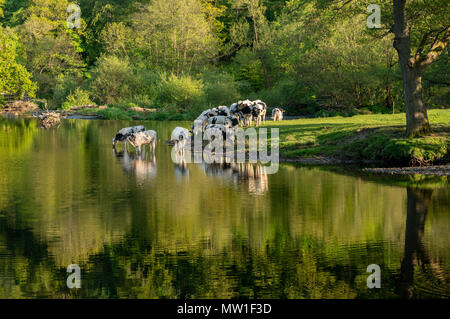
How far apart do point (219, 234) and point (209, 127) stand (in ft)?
58.8

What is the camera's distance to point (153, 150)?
96.5ft

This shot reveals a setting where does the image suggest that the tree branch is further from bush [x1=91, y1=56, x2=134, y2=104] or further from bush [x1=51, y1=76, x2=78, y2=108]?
bush [x1=51, y1=76, x2=78, y2=108]

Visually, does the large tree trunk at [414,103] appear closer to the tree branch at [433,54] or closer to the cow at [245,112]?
the tree branch at [433,54]

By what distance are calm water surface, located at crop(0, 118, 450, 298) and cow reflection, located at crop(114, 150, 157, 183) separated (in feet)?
0.86

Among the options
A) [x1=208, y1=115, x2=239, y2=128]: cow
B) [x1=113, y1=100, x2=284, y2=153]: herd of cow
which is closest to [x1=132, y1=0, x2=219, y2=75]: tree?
[x1=113, y1=100, x2=284, y2=153]: herd of cow

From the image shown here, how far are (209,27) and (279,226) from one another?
241 feet

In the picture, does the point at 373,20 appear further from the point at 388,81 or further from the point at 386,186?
the point at 388,81

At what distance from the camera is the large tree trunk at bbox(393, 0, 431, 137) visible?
79.9ft

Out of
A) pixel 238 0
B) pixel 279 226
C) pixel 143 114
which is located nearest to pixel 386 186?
pixel 279 226

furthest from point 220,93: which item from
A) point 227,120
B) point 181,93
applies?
point 227,120

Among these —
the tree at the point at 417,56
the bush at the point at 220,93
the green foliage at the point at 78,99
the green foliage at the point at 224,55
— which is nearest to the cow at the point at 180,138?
the green foliage at the point at 224,55

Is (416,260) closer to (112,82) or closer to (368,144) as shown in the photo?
(368,144)

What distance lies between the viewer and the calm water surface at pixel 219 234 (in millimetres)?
9562
